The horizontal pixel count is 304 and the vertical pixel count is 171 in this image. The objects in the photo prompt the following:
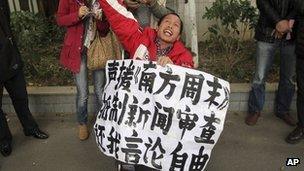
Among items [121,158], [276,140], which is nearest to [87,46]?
[121,158]

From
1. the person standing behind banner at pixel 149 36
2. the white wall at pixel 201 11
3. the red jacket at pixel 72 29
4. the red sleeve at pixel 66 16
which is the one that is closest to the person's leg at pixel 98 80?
the red jacket at pixel 72 29

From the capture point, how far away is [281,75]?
15.6 ft

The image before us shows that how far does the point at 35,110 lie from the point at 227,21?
284cm

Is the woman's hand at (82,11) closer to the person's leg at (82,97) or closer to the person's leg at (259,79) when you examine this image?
the person's leg at (82,97)

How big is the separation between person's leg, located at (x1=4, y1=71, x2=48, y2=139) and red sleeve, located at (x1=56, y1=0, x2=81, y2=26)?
82 centimetres

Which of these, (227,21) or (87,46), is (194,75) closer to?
(87,46)

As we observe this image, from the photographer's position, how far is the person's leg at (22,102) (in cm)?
440

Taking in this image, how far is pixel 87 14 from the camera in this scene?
3855mm

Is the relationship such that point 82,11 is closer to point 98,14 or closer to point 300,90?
point 98,14

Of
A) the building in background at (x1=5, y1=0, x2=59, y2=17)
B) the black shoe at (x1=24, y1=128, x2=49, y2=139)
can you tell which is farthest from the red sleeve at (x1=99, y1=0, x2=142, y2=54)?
the building in background at (x1=5, y1=0, x2=59, y2=17)

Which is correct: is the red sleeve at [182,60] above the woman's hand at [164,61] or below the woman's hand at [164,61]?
below

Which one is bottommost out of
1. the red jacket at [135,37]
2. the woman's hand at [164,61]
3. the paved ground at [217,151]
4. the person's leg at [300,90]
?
the paved ground at [217,151]

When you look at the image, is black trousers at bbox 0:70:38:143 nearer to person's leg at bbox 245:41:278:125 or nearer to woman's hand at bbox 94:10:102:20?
woman's hand at bbox 94:10:102:20

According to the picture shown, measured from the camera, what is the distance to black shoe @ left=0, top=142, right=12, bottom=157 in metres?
4.48
